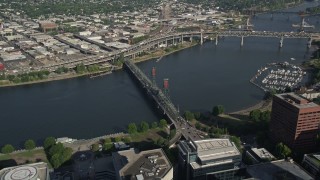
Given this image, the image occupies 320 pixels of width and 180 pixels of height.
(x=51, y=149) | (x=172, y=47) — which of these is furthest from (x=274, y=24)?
(x=51, y=149)

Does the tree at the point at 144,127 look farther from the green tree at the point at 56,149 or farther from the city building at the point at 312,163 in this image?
the city building at the point at 312,163

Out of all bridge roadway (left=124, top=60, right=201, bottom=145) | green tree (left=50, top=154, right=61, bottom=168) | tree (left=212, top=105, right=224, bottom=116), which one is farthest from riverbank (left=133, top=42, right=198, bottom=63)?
green tree (left=50, top=154, right=61, bottom=168)

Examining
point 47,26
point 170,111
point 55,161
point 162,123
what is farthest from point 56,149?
point 47,26

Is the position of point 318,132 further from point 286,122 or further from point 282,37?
point 282,37

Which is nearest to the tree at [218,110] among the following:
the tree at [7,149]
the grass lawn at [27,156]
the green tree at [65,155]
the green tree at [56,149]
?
the green tree at [65,155]

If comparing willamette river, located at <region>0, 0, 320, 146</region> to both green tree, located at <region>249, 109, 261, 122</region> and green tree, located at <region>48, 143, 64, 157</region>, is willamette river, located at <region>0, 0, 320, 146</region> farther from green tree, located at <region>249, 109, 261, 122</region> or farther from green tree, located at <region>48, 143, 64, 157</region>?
green tree, located at <region>48, 143, 64, 157</region>
